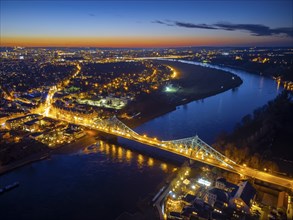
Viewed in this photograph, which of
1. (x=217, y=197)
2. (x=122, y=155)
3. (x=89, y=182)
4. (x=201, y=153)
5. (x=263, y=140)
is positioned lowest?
(x=89, y=182)

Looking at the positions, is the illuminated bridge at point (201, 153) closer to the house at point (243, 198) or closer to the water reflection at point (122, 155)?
the water reflection at point (122, 155)

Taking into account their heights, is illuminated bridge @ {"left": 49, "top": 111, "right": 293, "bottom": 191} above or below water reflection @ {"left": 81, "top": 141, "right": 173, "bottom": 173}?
above

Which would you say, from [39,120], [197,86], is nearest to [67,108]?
[39,120]

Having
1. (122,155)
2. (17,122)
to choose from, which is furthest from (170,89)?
(122,155)

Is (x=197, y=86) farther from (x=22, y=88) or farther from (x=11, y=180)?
(x=11, y=180)

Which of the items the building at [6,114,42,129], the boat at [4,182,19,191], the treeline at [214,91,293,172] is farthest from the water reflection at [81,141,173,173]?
the building at [6,114,42,129]

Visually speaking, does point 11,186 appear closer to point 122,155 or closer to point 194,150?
point 122,155

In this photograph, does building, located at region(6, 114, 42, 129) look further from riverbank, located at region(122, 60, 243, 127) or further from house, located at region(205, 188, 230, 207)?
house, located at region(205, 188, 230, 207)
